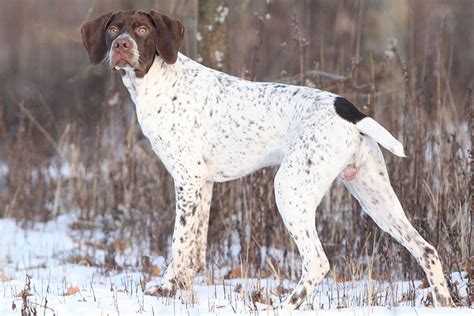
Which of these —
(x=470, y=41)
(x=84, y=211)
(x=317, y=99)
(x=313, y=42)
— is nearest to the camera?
(x=317, y=99)

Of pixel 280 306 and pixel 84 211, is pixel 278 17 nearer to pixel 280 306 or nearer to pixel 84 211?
pixel 84 211

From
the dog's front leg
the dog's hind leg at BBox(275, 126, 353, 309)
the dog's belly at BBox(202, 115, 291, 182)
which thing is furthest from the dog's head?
the dog's hind leg at BBox(275, 126, 353, 309)

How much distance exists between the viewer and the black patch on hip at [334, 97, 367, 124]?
491 cm

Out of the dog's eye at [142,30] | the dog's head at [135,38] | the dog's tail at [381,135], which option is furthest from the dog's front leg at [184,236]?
the dog's tail at [381,135]

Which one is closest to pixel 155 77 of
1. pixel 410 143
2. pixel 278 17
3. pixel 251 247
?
pixel 251 247

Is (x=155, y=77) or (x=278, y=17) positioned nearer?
(x=155, y=77)

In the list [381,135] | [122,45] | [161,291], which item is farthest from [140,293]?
[381,135]

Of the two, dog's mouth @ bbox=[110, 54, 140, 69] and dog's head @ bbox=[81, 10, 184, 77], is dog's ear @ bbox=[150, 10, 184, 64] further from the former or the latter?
dog's mouth @ bbox=[110, 54, 140, 69]

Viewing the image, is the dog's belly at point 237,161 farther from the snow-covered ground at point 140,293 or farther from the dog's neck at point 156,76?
the snow-covered ground at point 140,293

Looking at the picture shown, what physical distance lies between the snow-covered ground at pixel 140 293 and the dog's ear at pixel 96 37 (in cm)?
132

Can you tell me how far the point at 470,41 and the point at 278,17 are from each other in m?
2.97

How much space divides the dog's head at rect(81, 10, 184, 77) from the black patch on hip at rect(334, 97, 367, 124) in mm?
1031

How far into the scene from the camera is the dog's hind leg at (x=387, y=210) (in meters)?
4.89

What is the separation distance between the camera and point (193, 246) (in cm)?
561
